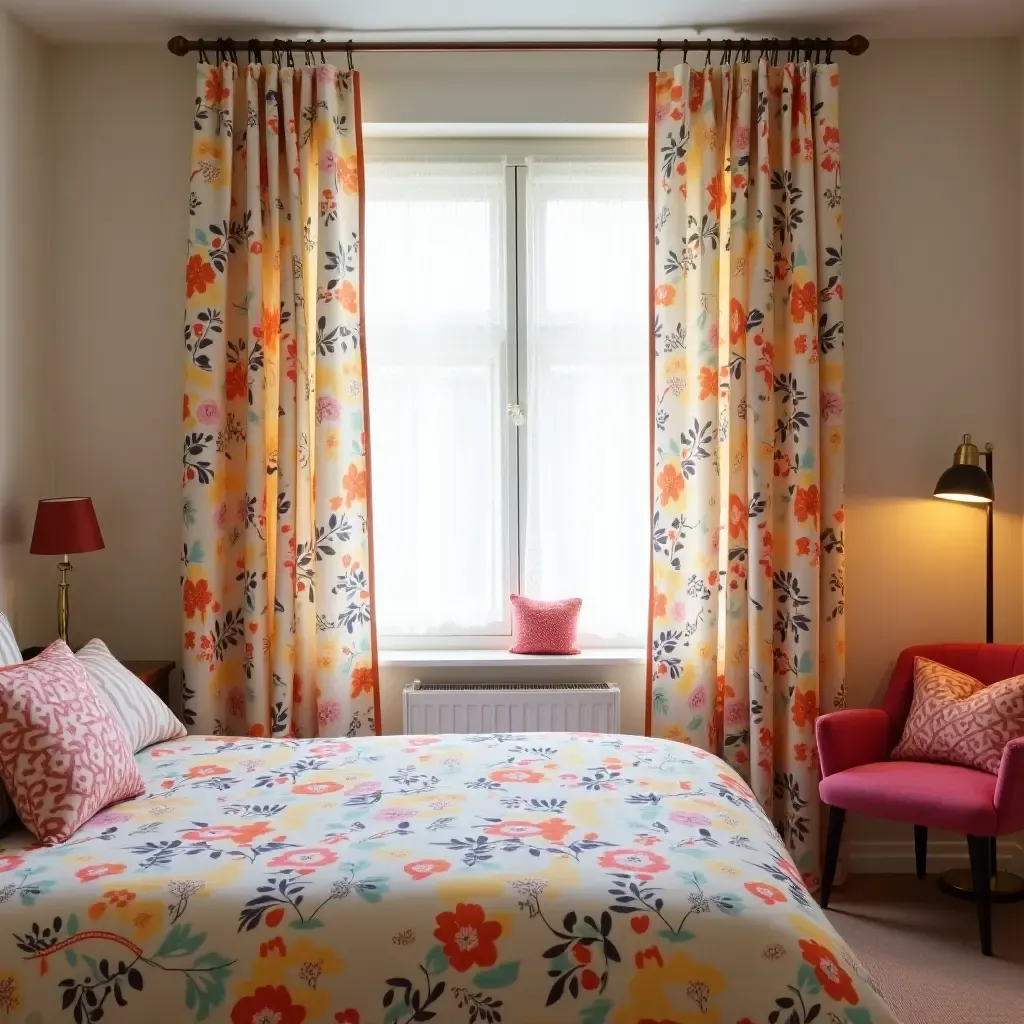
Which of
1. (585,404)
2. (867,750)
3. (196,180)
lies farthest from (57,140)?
(867,750)

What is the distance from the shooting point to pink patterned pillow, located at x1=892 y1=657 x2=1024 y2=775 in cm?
300

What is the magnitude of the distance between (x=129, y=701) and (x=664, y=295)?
219 cm

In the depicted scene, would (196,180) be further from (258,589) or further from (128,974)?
(128,974)

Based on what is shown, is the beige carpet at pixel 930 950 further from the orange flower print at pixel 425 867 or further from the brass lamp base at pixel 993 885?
the orange flower print at pixel 425 867

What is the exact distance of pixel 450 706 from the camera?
3465 mm

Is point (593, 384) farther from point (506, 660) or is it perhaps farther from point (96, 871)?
point (96, 871)

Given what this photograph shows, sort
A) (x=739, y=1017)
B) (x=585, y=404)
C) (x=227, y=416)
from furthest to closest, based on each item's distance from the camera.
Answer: (x=585, y=404) < (x=227, y=416) < (x=739, y=1017)

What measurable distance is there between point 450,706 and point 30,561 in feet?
5.19

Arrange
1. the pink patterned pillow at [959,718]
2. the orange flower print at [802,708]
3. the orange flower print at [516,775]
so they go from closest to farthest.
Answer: the orange flower print at [516,775]
the pink patterned pillow at [959,718]
the orange flower print at [802,708]

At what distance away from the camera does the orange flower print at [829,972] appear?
5.36ft

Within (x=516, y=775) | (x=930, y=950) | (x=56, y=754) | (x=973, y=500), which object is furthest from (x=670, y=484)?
(x=56, y=754)

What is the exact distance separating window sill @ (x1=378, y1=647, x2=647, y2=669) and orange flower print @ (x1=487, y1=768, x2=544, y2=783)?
106 cm

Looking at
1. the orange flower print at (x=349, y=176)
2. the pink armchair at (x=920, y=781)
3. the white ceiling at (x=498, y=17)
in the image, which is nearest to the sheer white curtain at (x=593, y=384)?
the white ceiling at (x=498, y=17)

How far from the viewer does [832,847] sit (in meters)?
3.19
